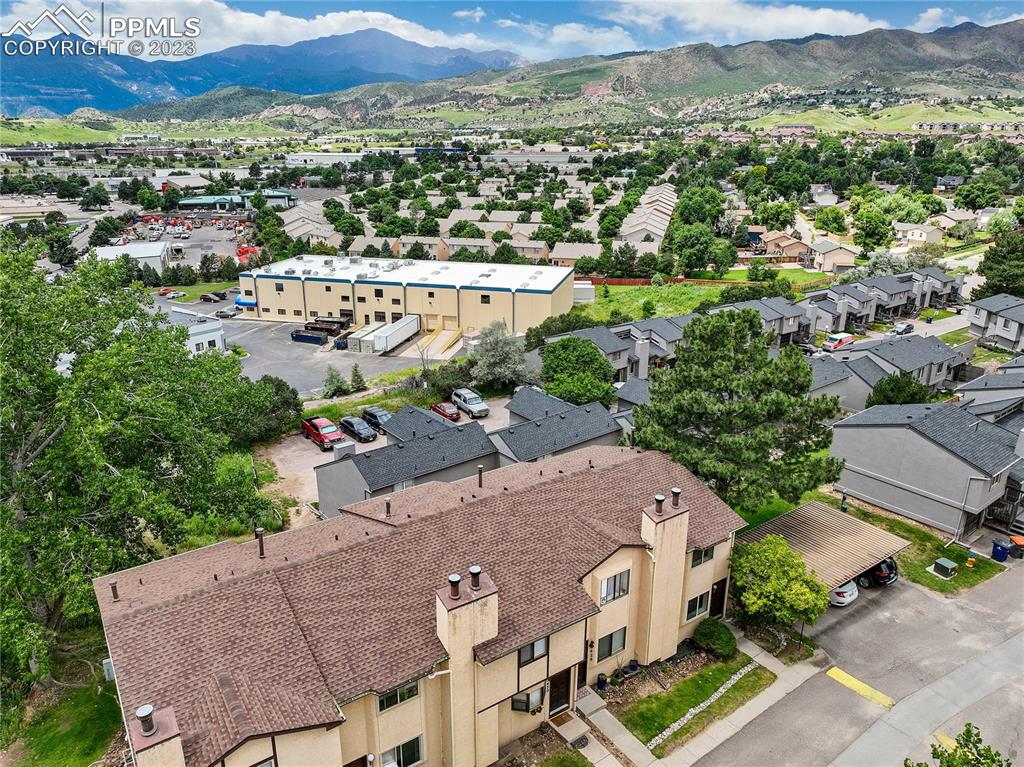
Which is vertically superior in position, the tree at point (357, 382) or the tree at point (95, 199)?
the tree at point (95, 199)

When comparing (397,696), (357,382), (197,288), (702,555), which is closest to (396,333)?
(357,382)

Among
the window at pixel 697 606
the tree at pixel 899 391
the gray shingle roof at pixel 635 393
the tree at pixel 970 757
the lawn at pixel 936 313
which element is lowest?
the lawn at pixel 936 313

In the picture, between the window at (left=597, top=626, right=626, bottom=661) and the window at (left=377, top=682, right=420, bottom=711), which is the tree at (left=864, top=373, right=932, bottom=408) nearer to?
the window at (left=597, top=626, right=626, bottom=661)

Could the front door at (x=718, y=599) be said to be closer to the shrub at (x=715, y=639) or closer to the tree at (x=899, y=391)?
the shrub at (x=715, y=639)

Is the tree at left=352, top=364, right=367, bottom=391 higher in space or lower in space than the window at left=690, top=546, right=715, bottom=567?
lower

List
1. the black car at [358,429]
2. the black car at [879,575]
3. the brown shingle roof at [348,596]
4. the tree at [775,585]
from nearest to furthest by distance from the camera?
1. the brown shingle roof at [348,596]
2. the tree at [775,585]
3. the black car at [879,575]
4. the black car at [358,429]

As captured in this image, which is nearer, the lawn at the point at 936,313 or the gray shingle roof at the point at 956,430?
the gray shingle roof at the point at 956,430

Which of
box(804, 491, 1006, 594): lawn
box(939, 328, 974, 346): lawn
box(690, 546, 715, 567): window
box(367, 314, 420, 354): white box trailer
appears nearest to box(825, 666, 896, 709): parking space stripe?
box(690, 546, 715, 567): window

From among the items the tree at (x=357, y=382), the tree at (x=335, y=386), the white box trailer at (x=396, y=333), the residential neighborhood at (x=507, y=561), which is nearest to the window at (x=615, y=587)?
the residential neighborhood at (x=507, y=561)
